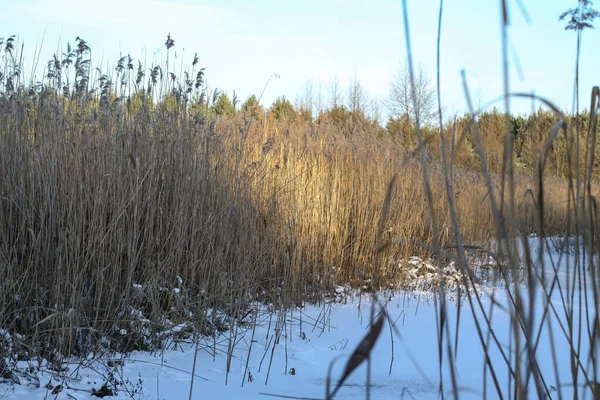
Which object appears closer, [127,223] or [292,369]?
[292,369]

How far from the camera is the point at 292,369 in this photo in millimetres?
2859

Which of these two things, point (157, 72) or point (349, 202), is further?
point (349, 202)

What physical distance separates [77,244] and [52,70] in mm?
1258

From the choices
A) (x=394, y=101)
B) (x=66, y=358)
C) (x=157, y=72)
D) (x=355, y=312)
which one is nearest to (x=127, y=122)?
(x=157, y=72)

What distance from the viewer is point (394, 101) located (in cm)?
2092

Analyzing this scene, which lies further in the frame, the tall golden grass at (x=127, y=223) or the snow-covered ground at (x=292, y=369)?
the tall golden grass at (x=127, y=223)

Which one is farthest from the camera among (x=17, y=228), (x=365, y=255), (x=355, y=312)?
(x=365, y=255)

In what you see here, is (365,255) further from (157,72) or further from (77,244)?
(77,244)

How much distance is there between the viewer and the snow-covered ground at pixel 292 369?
249cm

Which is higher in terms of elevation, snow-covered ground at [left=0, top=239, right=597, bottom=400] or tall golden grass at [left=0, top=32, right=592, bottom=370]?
tall golden grass at [left=0, top=32, right=592, bottom=370]

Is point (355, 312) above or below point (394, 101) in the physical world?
below

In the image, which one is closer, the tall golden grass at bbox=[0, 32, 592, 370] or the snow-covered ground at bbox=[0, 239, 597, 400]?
the snow-covered ground at bbox=[0, 239, 597, 400]

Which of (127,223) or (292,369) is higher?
(127,223)

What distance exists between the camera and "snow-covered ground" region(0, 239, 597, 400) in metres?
2.49
